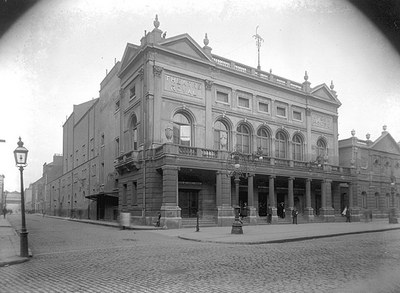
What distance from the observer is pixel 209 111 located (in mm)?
33344

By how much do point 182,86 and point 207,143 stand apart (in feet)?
16.7

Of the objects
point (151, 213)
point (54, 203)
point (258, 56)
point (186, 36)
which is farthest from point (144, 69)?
point (54, 203)

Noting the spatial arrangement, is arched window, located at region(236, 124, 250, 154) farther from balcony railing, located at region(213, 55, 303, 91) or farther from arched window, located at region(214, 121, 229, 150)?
balcony railing, located at region(213, 55, 303, 91)

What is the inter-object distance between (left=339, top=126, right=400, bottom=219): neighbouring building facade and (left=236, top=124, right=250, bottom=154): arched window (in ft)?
45.3

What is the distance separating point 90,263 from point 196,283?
4.33 meters

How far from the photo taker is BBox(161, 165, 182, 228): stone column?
90.7 ft

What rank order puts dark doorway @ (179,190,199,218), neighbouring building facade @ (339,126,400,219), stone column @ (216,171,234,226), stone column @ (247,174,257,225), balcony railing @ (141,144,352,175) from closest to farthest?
balcony railing @ (141,144,352,175)
stone column @ (216,171,234,226)
dark doorway @ (179,190,199,218)
stone column @ (247,174,257,225)
neighbouring building facade @ (339,126,400,219)

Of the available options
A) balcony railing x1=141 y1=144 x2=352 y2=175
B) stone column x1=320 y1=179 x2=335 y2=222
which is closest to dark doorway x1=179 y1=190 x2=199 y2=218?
balcony railing x1=141 y1=144 x2=352 y2=175

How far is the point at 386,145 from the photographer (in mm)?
47844

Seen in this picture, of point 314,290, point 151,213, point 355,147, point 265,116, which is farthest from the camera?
point 355,147

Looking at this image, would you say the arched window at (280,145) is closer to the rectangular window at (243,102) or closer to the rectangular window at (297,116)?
the rectangular window at (297,116)

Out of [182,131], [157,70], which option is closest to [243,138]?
[182,131]

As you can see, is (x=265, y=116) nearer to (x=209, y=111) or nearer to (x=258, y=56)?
(x=209, y=111)

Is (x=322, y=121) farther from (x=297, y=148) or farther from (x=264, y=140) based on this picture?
(x=264, y=140)
